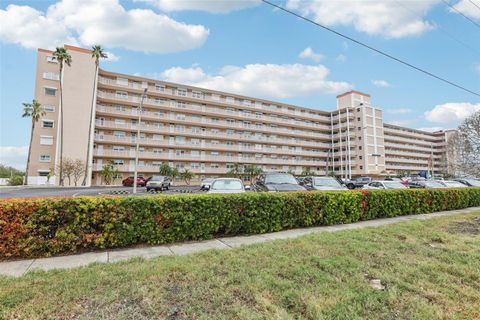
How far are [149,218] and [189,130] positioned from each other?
43044mm

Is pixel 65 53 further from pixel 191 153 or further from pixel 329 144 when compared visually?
pixel 329 144

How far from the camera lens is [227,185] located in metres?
9.97

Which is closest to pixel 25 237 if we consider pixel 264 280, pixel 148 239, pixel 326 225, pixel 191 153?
pixel 148 239

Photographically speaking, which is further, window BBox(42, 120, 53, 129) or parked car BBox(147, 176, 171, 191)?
window BBox(42, 120, 53, 129)

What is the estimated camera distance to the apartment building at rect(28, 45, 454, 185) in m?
36.9

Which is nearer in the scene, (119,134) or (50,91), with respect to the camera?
(50,91)

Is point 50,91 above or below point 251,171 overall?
above

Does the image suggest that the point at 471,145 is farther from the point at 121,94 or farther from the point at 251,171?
the point at 121,94

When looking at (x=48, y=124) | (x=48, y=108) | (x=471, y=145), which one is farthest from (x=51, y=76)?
(x=471, y=145)

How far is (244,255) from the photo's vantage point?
4547mm

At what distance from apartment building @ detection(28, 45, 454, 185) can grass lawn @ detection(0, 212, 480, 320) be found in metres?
20.5

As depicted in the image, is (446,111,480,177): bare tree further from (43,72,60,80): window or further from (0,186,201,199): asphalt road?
(43,72,60,80): window

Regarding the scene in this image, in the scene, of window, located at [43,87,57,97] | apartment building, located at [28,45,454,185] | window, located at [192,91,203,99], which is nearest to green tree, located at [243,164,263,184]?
apartment building, located at [28,45,454,185]

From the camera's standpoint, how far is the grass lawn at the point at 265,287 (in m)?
2.70
